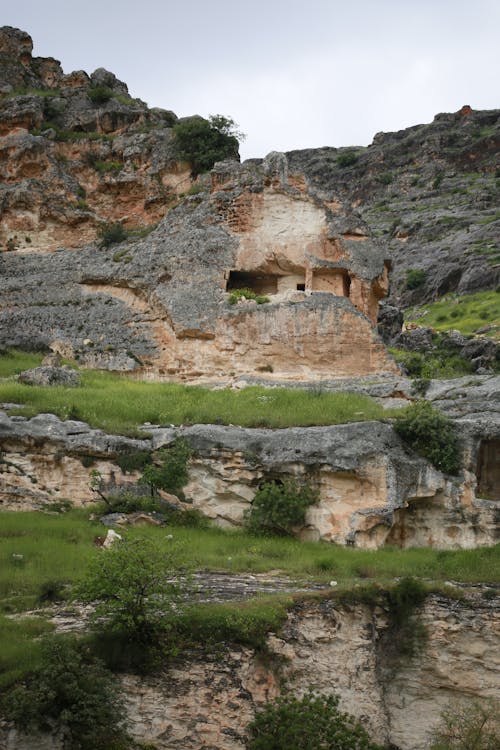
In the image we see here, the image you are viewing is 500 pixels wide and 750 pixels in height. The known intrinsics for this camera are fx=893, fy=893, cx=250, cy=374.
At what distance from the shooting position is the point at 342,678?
61.7 ft

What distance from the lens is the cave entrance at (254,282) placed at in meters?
36.7

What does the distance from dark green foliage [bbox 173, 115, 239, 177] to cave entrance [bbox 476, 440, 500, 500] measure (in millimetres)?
20725

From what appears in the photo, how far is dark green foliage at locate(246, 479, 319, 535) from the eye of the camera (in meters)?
24.0

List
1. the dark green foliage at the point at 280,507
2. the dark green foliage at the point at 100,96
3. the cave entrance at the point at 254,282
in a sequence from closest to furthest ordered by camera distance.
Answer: the dark green foliage at the point at 280,507 < the cave entrance at the point at 254,282 < the dark green foliage at the point at 100,96

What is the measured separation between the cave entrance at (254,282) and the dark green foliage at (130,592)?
67.5ft

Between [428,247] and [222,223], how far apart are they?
4988 centimetres

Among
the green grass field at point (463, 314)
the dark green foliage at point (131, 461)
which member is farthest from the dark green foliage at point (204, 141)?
the green grass field at point (463, 314)

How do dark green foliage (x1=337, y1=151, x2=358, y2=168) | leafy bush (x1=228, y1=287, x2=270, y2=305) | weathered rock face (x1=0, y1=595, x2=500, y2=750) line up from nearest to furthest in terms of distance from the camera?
1. weathered rock face (x1=0, y1=595, x2=500, y2=750)
2. leafy bush (x1=228, y1=287, x2=270, y2=305)
3. dark green foliage (x1=337, y1=151, x2=358, y2=168)

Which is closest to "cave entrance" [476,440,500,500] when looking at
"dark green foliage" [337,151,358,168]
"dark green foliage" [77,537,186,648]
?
"dark green foliage" [77,537,186,648]

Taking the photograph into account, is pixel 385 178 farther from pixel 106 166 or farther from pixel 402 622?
pixel 402 622

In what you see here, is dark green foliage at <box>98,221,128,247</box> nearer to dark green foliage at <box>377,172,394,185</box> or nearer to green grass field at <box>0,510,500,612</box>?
green grass field at <box>0,510,500,612</box>

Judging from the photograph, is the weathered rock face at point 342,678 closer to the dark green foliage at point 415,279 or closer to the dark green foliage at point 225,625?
the dark green foliage at point 225,625

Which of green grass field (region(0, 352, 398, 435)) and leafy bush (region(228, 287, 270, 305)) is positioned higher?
leafy bush (region(228, 287, 270, 305))

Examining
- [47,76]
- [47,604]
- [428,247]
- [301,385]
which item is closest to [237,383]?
[301,385]
